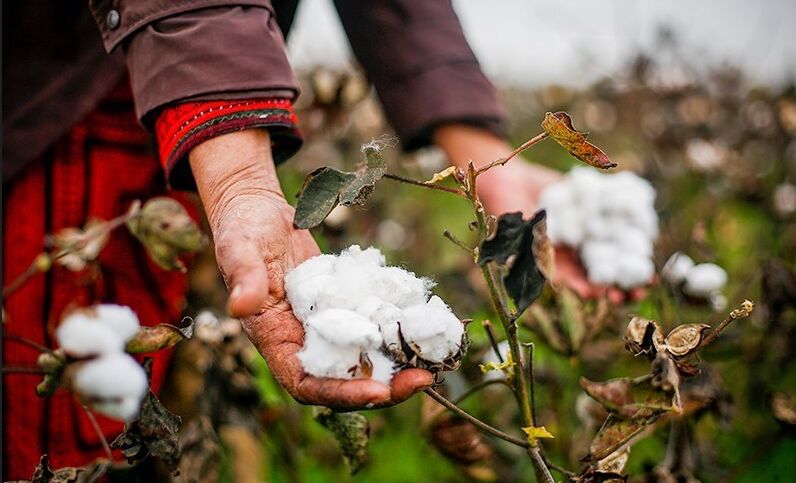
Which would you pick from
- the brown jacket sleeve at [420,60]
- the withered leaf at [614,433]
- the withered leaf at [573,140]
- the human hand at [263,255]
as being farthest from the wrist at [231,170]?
the brown jacket sleeve at [420,60]

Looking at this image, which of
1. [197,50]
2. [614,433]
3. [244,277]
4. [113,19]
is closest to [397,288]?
[244,277]

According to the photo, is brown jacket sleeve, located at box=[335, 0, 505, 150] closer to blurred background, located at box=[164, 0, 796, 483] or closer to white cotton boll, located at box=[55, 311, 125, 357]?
blurred background, located at box=[164, 0, 796, 483]

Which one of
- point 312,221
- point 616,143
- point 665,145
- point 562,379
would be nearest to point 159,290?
point 312,221

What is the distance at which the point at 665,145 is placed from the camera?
280 centimetres

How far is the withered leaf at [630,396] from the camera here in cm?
71

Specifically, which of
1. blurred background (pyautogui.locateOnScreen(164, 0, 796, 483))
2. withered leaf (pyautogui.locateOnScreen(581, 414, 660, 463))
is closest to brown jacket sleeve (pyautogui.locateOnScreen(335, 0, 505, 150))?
blurred background (pyautogui.locateOnScreen(164, 0, 796, 483))

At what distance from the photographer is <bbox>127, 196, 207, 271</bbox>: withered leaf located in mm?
755

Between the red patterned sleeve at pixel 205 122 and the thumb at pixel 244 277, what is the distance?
19cm

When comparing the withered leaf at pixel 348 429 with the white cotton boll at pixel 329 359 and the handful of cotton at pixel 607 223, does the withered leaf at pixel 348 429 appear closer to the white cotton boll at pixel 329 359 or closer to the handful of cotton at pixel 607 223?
the white cotton boll at pixel 329 359

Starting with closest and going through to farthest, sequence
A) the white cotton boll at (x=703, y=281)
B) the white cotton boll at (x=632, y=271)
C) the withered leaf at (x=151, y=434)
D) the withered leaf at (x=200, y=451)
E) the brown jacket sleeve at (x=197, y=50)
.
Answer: the withered leaf at (x=151, y=434) < the brown jacket sleeve at (x=197, y=50) < the withered leaf at (x=200, y=451) < the white cotton boll at (x=703, y=281) < the white cotton boll at (x=632, y=271)

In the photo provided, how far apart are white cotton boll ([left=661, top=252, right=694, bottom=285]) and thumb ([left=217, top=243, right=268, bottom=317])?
79cm

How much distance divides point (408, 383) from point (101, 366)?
29cm

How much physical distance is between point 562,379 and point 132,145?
976 millimetres

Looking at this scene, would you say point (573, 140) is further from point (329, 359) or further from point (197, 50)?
point (197, 50)
